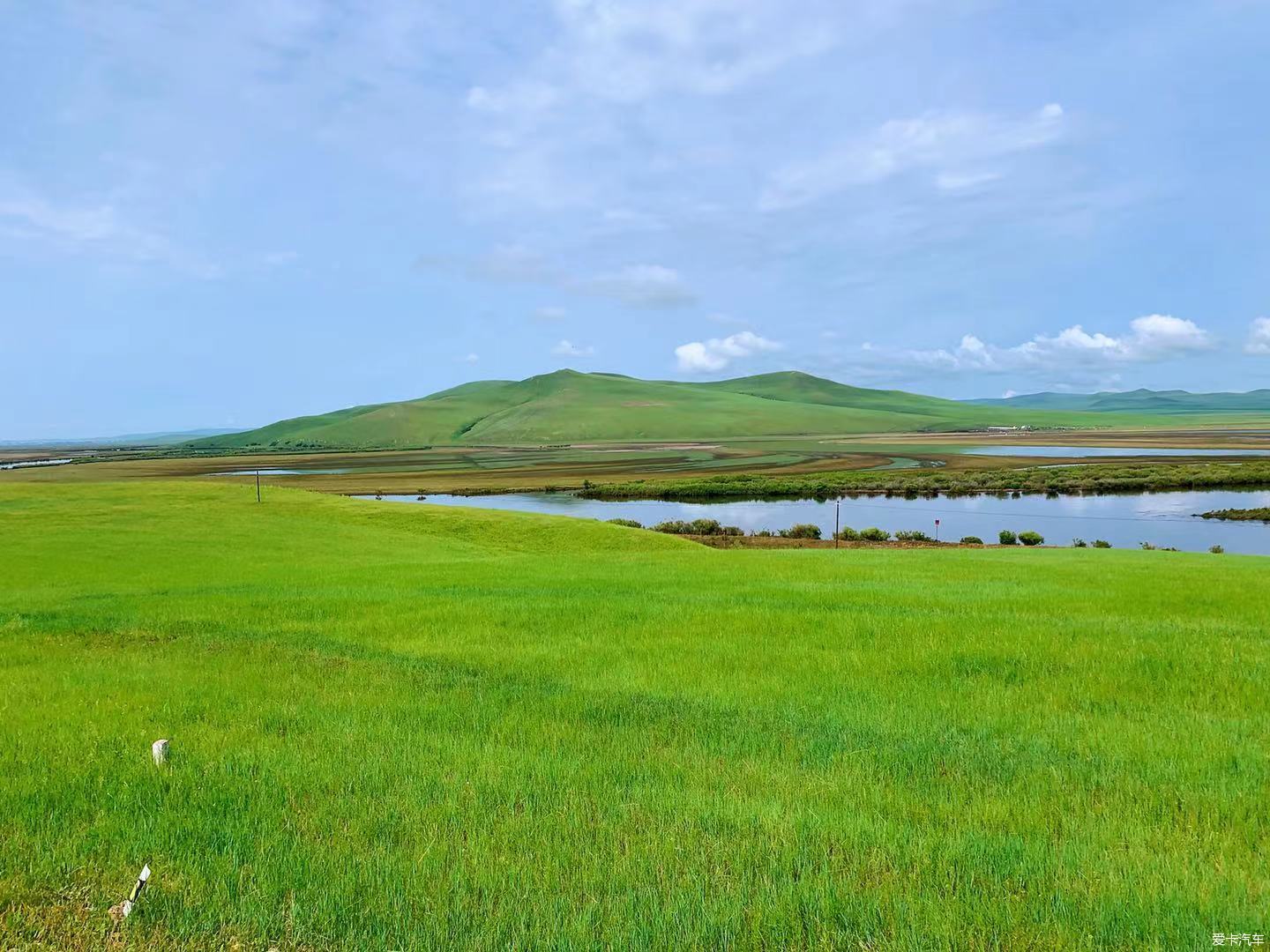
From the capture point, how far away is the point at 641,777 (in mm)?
6633

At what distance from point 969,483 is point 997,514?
83.5 feet

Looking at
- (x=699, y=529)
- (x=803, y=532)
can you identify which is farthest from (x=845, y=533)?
(x=699, y=529)

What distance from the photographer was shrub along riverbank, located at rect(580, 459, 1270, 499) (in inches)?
3807

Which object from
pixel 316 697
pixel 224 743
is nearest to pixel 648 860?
pixel 224 743

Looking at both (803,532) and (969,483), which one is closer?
(803,532)

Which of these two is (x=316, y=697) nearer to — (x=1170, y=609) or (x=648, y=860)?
(x=648, y=860)

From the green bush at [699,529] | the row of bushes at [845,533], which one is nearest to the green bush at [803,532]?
the row of bushes at [845,533]

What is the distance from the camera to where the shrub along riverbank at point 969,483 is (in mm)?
96688

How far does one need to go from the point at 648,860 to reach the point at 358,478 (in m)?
133

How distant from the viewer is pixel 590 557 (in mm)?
29703

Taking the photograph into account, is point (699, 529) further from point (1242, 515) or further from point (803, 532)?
point (1242, 515)

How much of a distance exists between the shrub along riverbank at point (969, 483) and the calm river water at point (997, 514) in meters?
5.21

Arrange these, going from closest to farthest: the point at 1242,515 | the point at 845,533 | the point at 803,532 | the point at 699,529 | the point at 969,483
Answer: the point at 845,533
the point at 803,532
the point at 699,529
the point at 1242,515
the point at 969,483

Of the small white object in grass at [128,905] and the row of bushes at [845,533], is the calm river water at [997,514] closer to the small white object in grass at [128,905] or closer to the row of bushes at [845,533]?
the row of bushes at [845,533]
